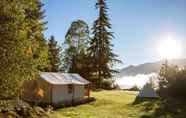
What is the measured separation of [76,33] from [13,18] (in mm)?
45357

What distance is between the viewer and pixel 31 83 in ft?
119

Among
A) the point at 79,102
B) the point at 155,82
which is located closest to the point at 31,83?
the point at 79,102

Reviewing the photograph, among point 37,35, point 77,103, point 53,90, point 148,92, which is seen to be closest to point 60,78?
point 53,90

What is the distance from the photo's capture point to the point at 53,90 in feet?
114

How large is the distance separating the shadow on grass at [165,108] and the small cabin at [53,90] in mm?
8012

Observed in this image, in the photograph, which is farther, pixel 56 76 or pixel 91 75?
pixel 91 75

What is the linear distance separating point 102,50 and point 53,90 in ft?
91.2

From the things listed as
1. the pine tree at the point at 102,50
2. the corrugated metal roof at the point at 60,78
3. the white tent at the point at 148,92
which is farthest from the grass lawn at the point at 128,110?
the pine tree at the point at 102,50

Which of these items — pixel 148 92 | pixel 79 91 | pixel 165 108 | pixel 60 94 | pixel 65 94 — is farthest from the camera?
pixel 148 92

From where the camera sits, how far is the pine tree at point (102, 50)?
60.4 meters

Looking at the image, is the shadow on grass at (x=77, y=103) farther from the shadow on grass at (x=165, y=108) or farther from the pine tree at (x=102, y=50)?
the pine tree at (x=102, y=50)

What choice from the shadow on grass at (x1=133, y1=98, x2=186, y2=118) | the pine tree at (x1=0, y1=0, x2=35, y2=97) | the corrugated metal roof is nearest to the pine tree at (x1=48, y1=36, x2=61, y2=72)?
the corrugated metal roof

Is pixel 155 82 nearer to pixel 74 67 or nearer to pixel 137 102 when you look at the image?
pixel 137 102

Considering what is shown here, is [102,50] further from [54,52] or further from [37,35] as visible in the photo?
[37,35]
